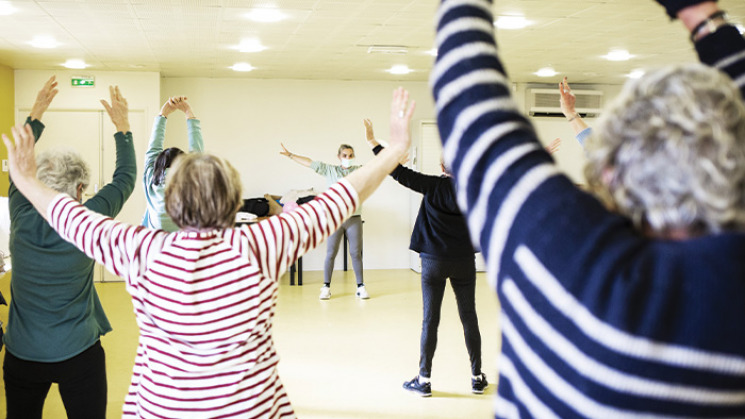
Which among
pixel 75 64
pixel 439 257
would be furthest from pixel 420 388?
pixel 75 64

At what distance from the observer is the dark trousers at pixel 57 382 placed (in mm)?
2303

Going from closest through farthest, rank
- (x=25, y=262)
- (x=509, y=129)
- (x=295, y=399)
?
(x=509, y=129) < (x=25, y=262) < (x=295, y=399)

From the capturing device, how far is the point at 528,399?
72 cm

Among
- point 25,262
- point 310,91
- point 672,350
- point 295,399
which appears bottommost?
point 295,399

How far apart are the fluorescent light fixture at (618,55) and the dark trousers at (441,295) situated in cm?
384

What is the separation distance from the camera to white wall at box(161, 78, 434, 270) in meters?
8.85

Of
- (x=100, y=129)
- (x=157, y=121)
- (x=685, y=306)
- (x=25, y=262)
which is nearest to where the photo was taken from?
(x=685, y=306)

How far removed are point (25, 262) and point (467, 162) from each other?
2.06 metres

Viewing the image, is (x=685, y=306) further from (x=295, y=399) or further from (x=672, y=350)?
(x=295, y=399)

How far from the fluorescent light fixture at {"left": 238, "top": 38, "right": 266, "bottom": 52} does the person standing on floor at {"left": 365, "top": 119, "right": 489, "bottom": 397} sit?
2890 millimetres

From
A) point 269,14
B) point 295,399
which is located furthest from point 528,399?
point 269,14

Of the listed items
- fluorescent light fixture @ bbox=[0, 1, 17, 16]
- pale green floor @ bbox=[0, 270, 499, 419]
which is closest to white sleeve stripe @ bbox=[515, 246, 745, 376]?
pale green floor @ bbox=[0, 270, 499, 419]

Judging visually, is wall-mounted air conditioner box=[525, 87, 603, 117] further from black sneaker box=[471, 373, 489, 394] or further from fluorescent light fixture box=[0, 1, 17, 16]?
fluorescent light fixture box=[0, 1, 17, 16]

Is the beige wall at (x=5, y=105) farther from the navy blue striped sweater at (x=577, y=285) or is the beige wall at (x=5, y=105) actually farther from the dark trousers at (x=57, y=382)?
the navy blue striped sweater at (x=577, y=285)
